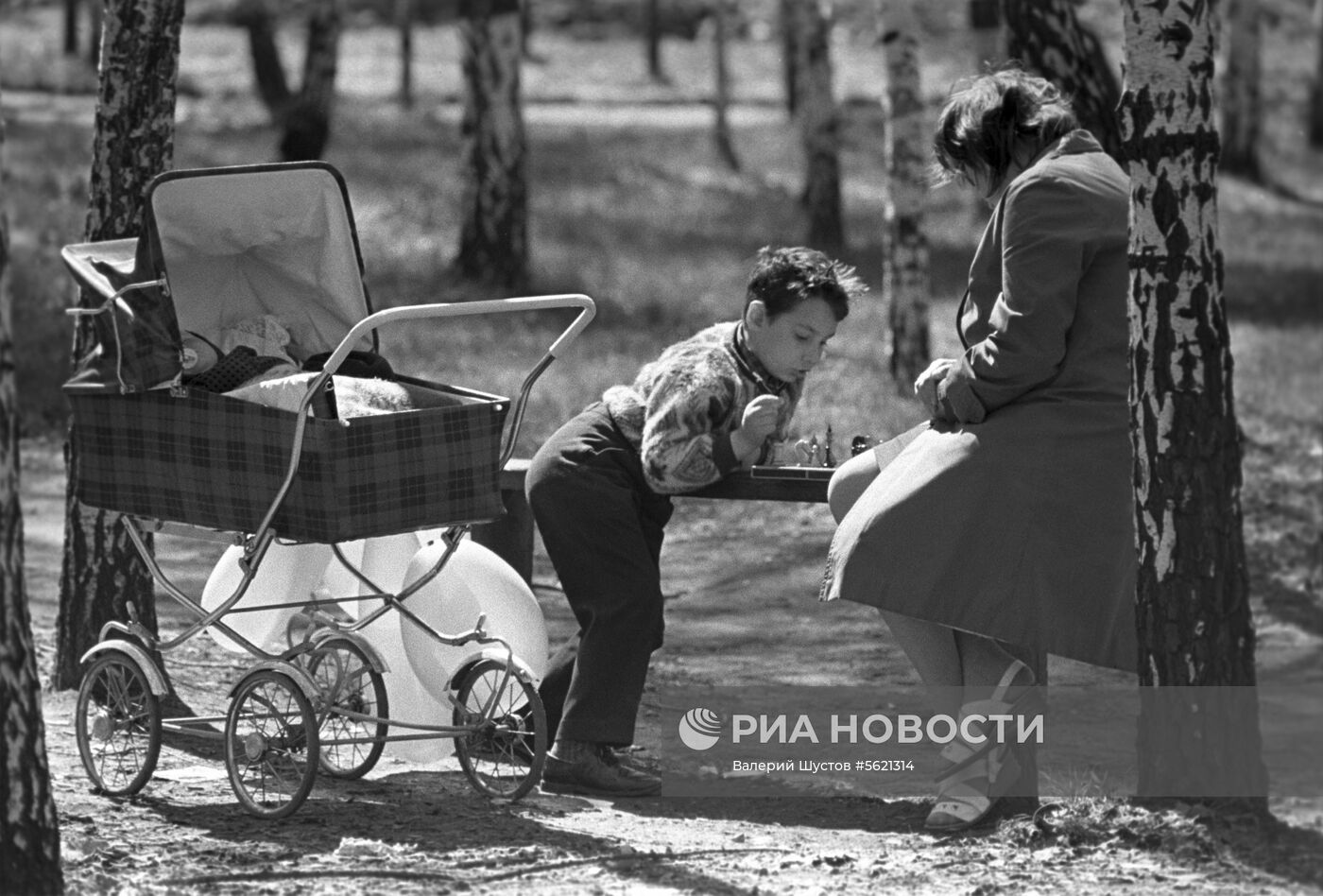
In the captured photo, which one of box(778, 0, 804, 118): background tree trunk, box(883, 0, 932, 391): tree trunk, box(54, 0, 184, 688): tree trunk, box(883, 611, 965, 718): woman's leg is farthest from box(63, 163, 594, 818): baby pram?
box(778, 0, 804, 118): background tree trunk

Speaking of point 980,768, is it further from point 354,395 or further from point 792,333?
point 354,395

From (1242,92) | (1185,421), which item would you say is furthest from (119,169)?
(1242,92)

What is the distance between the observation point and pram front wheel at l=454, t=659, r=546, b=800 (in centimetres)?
524

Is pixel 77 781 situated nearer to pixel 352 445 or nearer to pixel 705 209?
pixel 352 445

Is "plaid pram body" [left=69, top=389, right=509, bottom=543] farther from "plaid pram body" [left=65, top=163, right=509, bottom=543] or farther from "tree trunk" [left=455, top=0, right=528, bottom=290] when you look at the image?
"tree trunk" [left=455, top=0, right=528, bottom=290]

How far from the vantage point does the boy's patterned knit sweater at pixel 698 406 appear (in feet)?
17.4

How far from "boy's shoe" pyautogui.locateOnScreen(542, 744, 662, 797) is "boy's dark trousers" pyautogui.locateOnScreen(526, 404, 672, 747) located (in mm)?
71

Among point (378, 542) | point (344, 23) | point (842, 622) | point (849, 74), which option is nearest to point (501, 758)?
point (378, 542)

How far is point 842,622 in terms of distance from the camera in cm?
835

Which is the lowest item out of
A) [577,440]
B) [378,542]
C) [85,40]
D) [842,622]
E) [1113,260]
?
[842,622]

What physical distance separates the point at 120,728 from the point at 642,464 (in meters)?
1.57

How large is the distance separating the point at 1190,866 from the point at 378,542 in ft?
8.60

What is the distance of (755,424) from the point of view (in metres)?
5.23

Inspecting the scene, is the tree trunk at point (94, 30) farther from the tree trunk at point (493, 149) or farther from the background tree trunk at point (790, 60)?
the tree trunk at point (493, 149)
